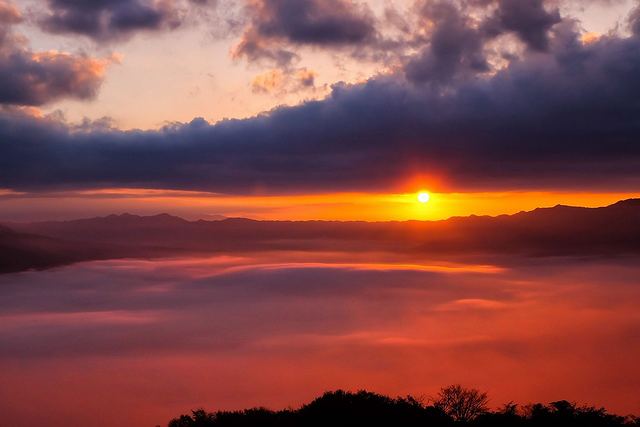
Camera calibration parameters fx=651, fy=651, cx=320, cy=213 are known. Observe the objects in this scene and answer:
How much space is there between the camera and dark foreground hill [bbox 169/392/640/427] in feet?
175

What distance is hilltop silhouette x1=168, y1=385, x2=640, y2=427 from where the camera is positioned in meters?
53.6

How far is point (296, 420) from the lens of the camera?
5541cm

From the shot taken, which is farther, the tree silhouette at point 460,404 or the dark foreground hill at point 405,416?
the tree silhouette at point 460,404

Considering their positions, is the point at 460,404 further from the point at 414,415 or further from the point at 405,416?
the point at 405,416

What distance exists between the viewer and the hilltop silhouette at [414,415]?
176 ft

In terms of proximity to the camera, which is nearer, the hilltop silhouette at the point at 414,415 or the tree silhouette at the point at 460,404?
the hilltop silhouette at the point at 414,415

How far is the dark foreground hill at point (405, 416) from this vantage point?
5347 centimetres

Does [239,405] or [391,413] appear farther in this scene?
[239,405]

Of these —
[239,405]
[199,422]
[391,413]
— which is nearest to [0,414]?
[239,405]

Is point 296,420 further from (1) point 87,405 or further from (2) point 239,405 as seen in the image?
(1) point 87,405

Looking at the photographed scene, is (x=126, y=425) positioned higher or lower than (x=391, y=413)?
lower

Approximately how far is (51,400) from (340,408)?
16962 cm

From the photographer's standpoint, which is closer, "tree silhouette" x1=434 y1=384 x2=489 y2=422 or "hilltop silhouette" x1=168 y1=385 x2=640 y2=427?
"hilltop silhouette" x1=168 y1=385 x2=640 y2=427

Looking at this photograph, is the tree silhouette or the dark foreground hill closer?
the dark foreground hill
